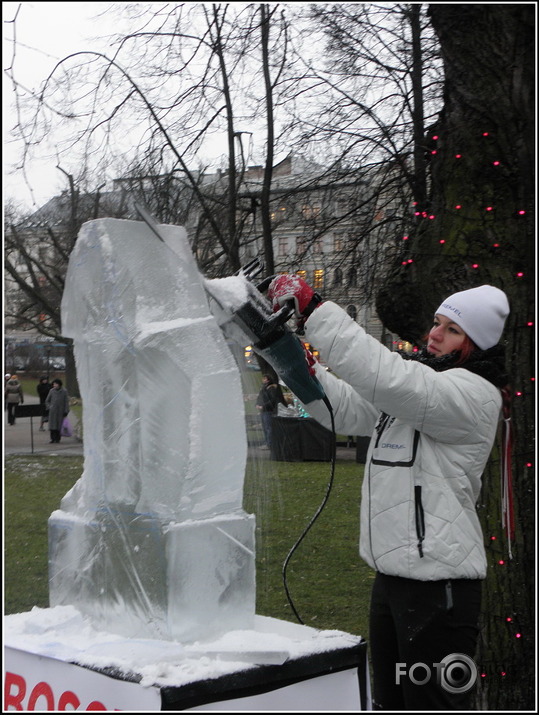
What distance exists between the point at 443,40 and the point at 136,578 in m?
2.81

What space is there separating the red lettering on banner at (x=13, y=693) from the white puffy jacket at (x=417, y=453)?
1066 mm

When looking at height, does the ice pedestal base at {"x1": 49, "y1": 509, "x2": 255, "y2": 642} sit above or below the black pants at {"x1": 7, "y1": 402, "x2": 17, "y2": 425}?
above

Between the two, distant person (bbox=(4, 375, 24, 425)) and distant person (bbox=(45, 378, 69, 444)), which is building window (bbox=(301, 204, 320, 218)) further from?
distant person (bbox=(4, 375, 24, 425))

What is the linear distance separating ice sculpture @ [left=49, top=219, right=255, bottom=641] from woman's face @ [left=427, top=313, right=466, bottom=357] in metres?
0.64

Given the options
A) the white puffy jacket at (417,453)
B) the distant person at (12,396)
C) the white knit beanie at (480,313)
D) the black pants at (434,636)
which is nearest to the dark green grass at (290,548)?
the white puffy jacket at (417,453)

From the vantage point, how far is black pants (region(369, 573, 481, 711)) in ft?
7.54

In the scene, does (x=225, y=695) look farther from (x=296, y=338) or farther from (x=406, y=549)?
(x=296, y=338)

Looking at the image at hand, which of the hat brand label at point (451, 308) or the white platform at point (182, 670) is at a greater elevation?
the hat brand label at point (451, 308)

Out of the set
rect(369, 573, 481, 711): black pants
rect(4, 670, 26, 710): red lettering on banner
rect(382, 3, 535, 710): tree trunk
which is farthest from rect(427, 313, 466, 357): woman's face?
rect(4, 670, 26, 710): red lettering on banner

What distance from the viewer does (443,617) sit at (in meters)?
2.30

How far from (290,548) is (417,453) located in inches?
187

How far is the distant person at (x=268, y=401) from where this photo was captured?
103 inches

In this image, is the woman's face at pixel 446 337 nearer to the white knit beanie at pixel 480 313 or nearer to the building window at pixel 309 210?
the white knit beanie at pixel 480 313

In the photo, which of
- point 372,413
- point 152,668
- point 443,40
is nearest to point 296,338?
point 372,413
